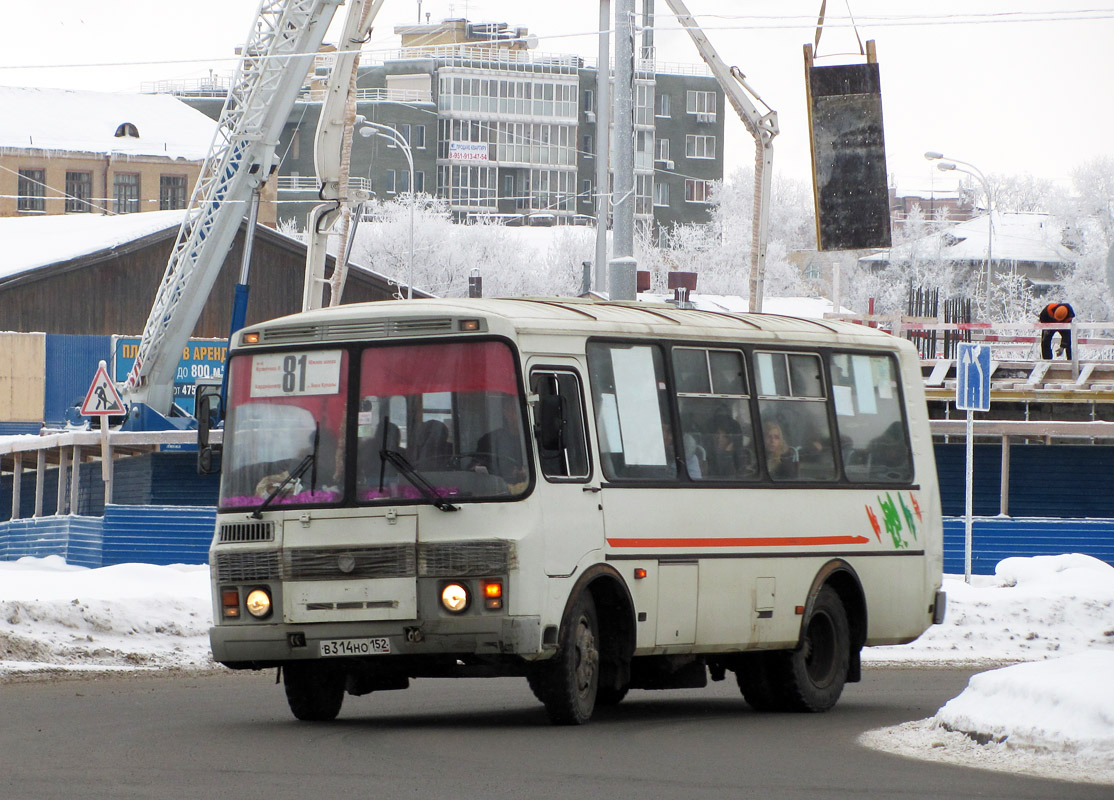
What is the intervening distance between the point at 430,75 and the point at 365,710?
117968 millimetres

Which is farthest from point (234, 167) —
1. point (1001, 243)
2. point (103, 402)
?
point (1001, 243)

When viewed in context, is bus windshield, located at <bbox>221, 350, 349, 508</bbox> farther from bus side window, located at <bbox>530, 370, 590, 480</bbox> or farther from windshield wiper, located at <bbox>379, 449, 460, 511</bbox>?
bus side window, located at <bbox>530, 370, 590, 480</bbox>

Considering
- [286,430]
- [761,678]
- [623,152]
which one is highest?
[623,152]

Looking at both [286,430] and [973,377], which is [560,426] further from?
[973,377]

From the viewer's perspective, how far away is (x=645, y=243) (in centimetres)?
11850

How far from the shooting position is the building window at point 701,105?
140062mm

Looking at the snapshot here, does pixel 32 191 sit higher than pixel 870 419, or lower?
higher

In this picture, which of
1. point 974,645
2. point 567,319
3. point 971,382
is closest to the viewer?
point 567,319

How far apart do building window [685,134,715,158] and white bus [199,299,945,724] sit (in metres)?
129

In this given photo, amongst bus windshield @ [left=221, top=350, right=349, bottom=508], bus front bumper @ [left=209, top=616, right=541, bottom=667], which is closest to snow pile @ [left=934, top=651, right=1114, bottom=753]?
bus front bumper @ [left=209, top=616, right=541, bottom=667]

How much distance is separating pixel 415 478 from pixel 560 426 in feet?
2.92

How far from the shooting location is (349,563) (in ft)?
37.8

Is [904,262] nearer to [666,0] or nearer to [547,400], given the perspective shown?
[666,0]

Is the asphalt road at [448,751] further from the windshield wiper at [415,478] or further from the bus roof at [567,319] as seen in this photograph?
the bus roof at [567,319]
